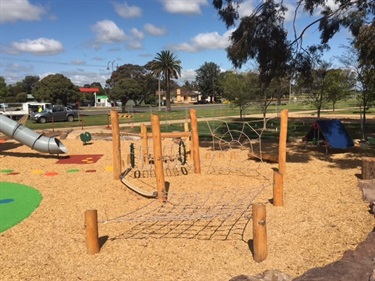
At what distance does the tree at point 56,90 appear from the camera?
4981 cm

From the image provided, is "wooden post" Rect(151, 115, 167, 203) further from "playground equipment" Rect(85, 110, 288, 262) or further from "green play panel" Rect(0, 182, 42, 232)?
"green play panel" Rect(0, 182, 42, 232)

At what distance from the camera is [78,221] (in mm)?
6422

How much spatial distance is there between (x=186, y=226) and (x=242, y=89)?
21.6m

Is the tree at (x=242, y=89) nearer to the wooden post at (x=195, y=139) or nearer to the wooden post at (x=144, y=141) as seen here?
the wooden post at (x=144, y=141)

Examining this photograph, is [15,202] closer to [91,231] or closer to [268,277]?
[91,231]

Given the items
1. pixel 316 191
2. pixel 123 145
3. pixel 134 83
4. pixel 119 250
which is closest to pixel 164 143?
pixel 123 145

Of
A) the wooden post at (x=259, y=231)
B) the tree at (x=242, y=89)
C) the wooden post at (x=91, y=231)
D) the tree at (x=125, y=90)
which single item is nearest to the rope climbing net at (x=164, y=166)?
the wooden post at (x=91, y=231)

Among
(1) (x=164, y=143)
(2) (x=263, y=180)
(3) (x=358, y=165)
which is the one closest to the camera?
(2) (x=263, y=180)

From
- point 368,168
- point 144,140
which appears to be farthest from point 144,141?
point 368,168

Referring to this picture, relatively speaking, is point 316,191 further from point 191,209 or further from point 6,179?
point 6,179

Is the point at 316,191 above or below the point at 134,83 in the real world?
below

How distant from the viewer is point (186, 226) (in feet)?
20.3

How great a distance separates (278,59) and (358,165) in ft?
17.3

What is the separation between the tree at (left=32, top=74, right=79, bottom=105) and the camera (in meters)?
49.8
